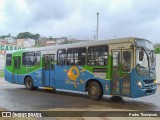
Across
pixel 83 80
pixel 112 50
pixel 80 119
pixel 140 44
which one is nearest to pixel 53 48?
pixel 83 80

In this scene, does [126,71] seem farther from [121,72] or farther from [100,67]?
[100,67]

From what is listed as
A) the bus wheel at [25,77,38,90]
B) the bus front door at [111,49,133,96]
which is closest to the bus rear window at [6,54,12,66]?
the bus wheel at [25,77,38,90]

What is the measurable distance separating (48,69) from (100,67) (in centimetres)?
471

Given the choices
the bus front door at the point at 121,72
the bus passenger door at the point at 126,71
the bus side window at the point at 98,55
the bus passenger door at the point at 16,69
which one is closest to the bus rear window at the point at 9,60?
the bus passenger door at the point at 16,69

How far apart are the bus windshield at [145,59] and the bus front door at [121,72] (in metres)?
0.41

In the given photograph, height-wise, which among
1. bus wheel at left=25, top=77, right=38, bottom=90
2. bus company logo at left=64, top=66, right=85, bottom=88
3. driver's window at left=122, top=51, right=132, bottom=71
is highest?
driver's window at left=122, top=51, right=132, bottom=71

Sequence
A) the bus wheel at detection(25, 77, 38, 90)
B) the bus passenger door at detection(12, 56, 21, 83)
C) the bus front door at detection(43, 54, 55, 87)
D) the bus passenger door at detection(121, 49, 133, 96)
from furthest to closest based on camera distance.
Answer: the bus passenger door at detection(12, 56, 21, 83) < the bus wheel at detection(25, 77, 38, 90) < the bus front door at detection(43, 54, 55, 87) < the bus passenger door at detection(121, 49, 133, 96)

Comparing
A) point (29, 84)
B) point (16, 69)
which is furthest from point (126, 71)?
point (16, 69)

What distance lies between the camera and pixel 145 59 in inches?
550

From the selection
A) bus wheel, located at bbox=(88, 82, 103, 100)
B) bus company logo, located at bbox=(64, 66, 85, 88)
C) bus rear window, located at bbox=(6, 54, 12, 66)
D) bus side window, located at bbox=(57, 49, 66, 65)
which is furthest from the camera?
bus rear window, located at bbox=(6, 54, 12, 66)

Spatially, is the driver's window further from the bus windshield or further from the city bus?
the bus windshield

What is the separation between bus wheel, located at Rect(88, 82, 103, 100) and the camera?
15.0 meters

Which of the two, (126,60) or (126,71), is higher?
(126,60)

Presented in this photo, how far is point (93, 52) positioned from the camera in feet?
50.6
